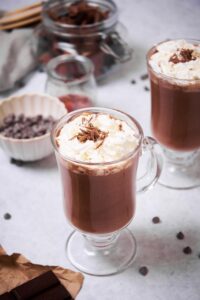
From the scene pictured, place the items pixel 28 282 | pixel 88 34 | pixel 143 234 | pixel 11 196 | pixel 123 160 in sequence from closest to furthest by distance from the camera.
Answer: pixel 123 160
pixel 28 282
pixel 143 234
pixel 11 196
pixel 88 34

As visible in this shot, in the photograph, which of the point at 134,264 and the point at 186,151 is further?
the point at 186,151

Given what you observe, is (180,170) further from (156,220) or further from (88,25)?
(88,25)

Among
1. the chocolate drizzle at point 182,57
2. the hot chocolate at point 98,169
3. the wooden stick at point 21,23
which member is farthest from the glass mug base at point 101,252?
the wooden stick at point 21,23

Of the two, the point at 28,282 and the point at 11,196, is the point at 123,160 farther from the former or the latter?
the point at 11,196

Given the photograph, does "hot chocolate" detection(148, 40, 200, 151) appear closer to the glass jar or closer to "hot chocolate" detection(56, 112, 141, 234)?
"hot chocolate" detection(56, 112, 141, 234)

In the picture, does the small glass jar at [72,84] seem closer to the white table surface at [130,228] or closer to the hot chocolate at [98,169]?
the white table surface at [130,228]

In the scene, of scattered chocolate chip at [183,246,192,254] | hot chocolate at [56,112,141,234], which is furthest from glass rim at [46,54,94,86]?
scattered chocolate chip at [183,246,192,254]

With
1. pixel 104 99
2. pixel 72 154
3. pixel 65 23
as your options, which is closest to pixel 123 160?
pixel 72 154

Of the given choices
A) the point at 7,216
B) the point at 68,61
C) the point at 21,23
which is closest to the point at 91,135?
the point at 7,216
